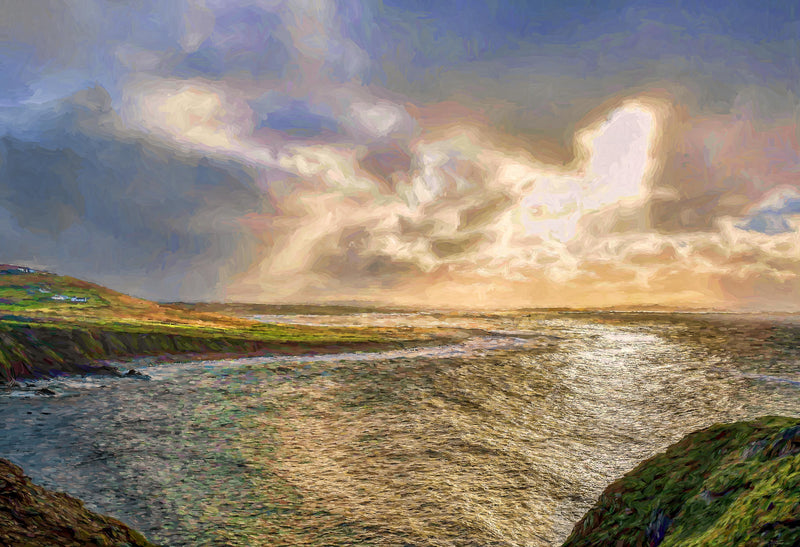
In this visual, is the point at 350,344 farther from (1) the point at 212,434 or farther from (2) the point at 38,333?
(1) the point at 212,434

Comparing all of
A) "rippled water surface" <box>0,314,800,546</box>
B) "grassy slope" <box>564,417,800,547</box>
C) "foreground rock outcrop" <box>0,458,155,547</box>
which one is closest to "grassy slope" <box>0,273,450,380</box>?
"rippled water surface" <box>0,314,800,546</box>

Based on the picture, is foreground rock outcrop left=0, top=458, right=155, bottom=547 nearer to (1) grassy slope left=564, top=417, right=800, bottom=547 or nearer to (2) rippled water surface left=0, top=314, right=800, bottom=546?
(2) rippled water surface left=0, top=314, right=800, bottom=546

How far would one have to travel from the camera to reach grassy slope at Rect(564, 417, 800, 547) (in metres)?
3.29

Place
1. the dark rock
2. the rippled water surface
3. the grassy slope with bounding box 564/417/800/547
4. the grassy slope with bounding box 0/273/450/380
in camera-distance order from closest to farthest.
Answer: the grassy slope with bounding box 564/417/800/547 → the rippled water surface → the dark rock → the grassy slope with bounding box 0/273/450/380

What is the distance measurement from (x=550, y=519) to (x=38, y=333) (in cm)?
2699

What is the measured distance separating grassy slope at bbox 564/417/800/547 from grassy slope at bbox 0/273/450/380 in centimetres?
2217

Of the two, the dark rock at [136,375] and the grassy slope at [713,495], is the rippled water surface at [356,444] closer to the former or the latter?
the dark rock at [136,375]

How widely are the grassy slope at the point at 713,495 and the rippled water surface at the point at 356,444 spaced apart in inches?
78.6

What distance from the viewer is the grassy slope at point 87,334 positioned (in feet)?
64.7

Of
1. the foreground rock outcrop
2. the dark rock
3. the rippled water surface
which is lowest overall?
the dark rock

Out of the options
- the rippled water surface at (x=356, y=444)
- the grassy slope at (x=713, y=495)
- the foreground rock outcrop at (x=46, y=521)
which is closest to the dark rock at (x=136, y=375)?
the rippled water surface at (x=356, y=444)

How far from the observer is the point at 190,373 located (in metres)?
20.8

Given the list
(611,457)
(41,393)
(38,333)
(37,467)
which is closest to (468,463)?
(611,457)

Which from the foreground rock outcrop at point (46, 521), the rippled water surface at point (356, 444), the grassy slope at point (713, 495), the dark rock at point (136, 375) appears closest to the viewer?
the grassy slope at point (713, 495)
